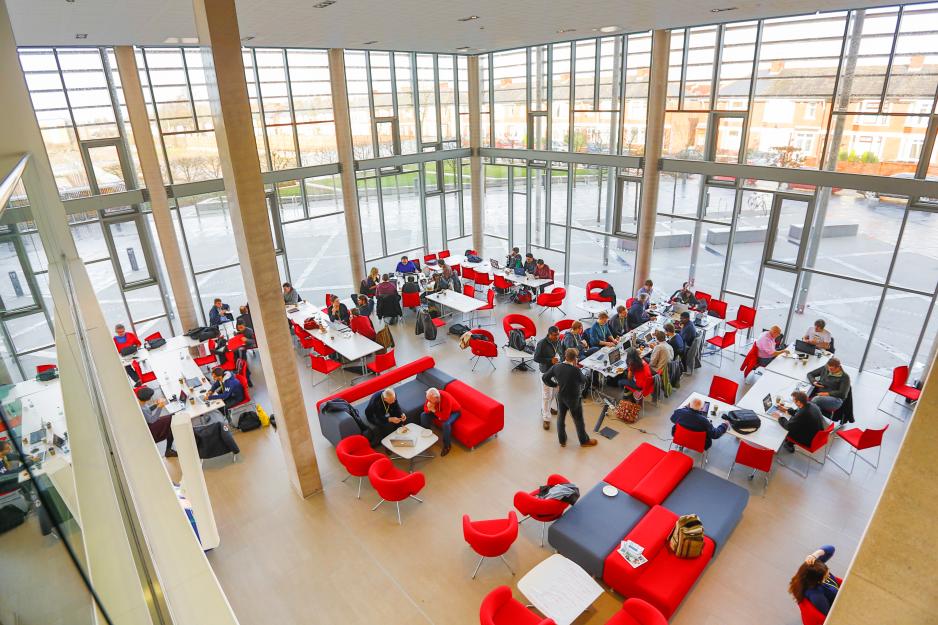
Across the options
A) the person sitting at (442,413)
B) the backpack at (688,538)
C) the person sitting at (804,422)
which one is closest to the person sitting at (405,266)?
the person sitting at (442,413)

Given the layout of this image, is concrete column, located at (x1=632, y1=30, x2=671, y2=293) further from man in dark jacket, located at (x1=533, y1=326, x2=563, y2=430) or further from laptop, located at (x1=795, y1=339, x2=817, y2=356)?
man in dark jacket, located at (x1=533, y1=326, x2=563, y2=430)

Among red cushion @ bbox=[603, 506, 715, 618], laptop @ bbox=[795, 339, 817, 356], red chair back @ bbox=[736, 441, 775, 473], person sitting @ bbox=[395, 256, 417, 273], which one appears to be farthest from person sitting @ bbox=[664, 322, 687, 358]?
person sitting @ bbox=[395, 256, 417, 273]

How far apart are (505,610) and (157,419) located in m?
6.00

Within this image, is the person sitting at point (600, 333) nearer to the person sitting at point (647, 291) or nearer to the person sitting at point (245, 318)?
the person sitting at point (647, 291)

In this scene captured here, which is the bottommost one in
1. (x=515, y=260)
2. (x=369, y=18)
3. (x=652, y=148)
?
(x=515, y=260)

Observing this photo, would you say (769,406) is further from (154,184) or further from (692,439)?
(154,184)

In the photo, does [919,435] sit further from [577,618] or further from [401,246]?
[401,246]

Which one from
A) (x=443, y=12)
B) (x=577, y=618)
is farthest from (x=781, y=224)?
(x=577, y=618)

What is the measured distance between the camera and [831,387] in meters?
8.66

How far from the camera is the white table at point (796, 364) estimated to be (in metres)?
9.26

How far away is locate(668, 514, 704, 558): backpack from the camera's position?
620 centimetres

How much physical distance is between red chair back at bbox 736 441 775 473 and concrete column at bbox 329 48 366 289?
32.7ft

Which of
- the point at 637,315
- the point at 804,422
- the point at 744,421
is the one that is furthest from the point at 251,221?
the point at 637,315

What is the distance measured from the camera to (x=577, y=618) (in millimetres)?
5996
